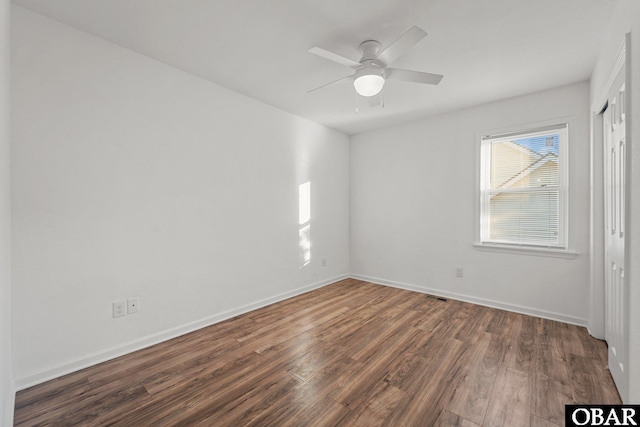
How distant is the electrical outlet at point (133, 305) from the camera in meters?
2.31

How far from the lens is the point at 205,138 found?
2.85 m

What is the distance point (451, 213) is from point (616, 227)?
187cm

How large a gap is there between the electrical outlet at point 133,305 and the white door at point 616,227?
3376mm

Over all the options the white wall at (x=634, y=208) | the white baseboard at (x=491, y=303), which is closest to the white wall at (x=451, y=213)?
the white baseboard at (x=491, y=303)

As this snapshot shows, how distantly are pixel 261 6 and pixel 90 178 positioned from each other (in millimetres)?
1804

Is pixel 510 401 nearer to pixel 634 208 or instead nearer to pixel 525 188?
pixel 634 208

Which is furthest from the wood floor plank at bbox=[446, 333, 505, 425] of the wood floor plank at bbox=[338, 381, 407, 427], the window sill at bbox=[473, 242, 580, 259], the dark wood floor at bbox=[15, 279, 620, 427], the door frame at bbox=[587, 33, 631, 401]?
the window sill at bbox=[473, 242, 580, 259]

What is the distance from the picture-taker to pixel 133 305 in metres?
2.34

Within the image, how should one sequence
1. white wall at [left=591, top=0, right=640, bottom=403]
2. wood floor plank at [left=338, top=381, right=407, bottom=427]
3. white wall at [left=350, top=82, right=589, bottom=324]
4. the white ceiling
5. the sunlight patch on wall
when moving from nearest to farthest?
white wall at [left=591, top=0, right=640, bottom=403]
wood floor plank at [left=338, top=381, right=407, bottom=427]
the white ceiling
white wall at [left=350, top=82, right=589, bottom=324]
the sunlight patch on wall

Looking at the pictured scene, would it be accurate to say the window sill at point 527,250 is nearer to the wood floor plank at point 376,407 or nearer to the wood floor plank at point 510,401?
the wood floor plank at point 510,401

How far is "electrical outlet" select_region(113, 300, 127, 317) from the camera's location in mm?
2236

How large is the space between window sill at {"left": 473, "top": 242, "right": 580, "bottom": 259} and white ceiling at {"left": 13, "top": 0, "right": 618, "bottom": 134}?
70.5 inches

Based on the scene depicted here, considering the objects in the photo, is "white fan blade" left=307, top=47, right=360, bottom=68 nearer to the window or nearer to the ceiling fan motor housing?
the ceiling fan motor housing

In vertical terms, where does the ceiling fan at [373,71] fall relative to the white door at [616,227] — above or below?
above
